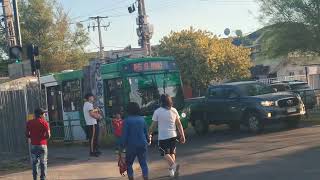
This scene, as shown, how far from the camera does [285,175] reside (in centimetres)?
1149

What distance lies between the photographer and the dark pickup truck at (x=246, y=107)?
19938 millimetres

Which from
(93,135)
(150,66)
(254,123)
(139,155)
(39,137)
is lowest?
(254,123)

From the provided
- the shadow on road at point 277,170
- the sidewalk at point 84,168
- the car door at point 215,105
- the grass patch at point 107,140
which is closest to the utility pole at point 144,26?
the car door at point 215,105

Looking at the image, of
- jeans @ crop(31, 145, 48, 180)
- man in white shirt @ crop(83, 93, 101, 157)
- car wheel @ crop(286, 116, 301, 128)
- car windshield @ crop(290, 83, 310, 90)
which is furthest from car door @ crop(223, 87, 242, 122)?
jeans @ crop(31, 145, 48, 180)

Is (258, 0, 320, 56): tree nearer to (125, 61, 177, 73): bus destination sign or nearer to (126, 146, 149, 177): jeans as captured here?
(125, 61, 177, 73): bus destination sign

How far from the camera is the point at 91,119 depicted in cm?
1717

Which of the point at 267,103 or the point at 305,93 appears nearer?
the point at 267,103

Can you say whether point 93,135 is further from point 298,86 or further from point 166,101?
point 298,86

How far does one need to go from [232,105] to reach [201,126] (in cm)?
219

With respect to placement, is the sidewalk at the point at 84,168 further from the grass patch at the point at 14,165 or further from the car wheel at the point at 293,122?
the car wheel at the point at 293,122

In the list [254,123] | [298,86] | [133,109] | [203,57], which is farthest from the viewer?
[203,57]

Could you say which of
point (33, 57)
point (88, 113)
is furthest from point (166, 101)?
point (33, 57)

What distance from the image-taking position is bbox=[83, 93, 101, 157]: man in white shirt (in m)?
17.0

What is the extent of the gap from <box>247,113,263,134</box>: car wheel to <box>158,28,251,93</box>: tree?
89.3ft
